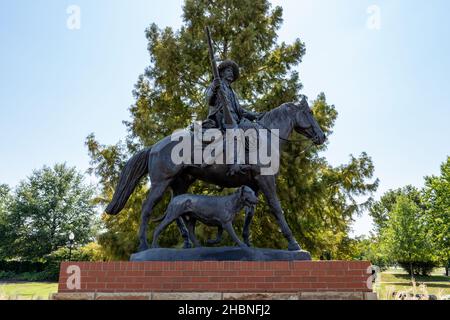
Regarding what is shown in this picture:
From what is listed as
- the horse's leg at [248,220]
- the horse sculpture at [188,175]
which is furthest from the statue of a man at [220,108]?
the horse's leg at [248,220]

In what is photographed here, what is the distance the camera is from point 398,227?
35531mm

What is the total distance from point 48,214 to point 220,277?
46.2 metres

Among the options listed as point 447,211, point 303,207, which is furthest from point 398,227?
point 303,207

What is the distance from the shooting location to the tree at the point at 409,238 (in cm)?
3422

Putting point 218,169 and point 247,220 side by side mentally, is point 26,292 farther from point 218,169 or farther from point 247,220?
point 247,220

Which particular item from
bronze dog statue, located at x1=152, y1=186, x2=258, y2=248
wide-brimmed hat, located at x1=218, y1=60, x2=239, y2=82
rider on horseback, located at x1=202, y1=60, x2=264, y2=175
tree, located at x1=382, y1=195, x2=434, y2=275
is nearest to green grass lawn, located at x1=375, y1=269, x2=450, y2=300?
tree, located at x1=382, y1=195, x2=434, y2=275

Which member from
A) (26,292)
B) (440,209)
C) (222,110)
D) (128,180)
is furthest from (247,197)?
(440,209)

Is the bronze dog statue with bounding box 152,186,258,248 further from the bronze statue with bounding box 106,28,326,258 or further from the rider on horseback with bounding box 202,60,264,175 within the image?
the rider on horseback with bounding box 202,60,264,175

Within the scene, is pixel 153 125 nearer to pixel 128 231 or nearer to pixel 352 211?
pixel 128 231

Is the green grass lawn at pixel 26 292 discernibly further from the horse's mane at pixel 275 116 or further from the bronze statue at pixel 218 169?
the horse's mane at pixel 275 116

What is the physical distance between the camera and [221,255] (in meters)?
5.31

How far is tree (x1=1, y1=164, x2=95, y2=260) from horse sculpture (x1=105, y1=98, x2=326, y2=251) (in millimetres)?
38402
